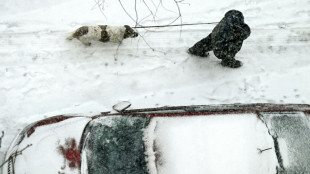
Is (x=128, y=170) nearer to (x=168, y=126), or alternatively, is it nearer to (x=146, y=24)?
(x=168, y=126)

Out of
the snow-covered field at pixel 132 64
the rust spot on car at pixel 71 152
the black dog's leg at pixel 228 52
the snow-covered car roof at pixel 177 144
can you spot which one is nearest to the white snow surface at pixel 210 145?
the snow-covered car roof at pixel 177 144

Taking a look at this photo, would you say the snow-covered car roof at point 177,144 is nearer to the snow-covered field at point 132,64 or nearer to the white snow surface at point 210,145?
the white snow surface at point 210,145

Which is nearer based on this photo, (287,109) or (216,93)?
(287,109)

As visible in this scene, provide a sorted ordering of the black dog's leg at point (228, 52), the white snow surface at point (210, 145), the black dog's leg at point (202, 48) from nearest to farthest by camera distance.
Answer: the white snow surface at point (210, 145) → the black dog's leg at point (228, 52) → the black dog's leg at point (202, 48)

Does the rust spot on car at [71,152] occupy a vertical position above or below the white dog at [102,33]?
below

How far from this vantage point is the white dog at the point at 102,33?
193 inches

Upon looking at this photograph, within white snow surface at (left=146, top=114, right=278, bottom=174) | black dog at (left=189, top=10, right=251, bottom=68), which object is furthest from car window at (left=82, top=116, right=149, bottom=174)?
black dog at (left=189, top=10, right=251, bottom=68)

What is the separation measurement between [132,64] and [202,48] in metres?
1.24

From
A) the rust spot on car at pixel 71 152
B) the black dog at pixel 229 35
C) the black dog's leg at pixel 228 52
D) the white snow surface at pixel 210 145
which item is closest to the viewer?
the white snow surface at pixel 210 145

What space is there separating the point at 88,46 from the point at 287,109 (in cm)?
335

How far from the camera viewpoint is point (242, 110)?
382cm

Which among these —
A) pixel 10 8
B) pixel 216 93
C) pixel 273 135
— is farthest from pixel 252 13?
pixel 10 8

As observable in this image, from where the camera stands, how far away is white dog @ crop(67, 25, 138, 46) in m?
4.91

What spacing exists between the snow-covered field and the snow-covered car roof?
128 centimetres
